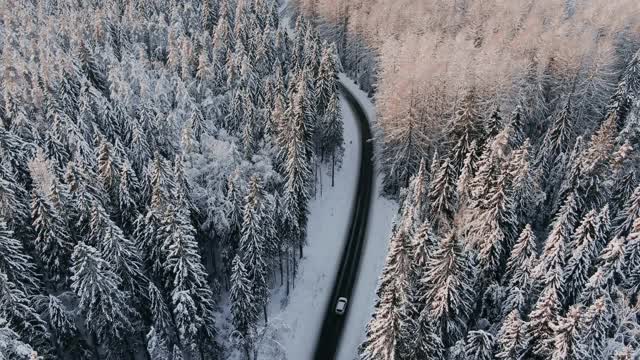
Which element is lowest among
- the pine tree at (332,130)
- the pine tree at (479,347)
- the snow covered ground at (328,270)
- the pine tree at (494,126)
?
the snow covered ground at (328,270)

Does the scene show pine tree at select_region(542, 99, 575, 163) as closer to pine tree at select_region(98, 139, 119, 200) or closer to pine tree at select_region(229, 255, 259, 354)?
pine tree at select_region(229, 255, 259, 354)

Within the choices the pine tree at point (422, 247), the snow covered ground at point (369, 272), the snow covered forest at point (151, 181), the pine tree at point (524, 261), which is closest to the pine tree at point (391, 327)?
the pine tree at point (422, 247)

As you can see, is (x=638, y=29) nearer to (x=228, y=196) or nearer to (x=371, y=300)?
(x=371, y=300)

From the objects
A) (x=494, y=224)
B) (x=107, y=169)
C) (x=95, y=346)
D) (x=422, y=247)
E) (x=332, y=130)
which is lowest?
(x=95, y=346)

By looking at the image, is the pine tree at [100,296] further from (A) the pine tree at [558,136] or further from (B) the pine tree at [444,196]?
(A) the pine tree at [558,136]

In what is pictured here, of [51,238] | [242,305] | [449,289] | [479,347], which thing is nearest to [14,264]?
[51,238]

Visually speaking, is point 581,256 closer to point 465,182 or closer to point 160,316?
point 465,182
